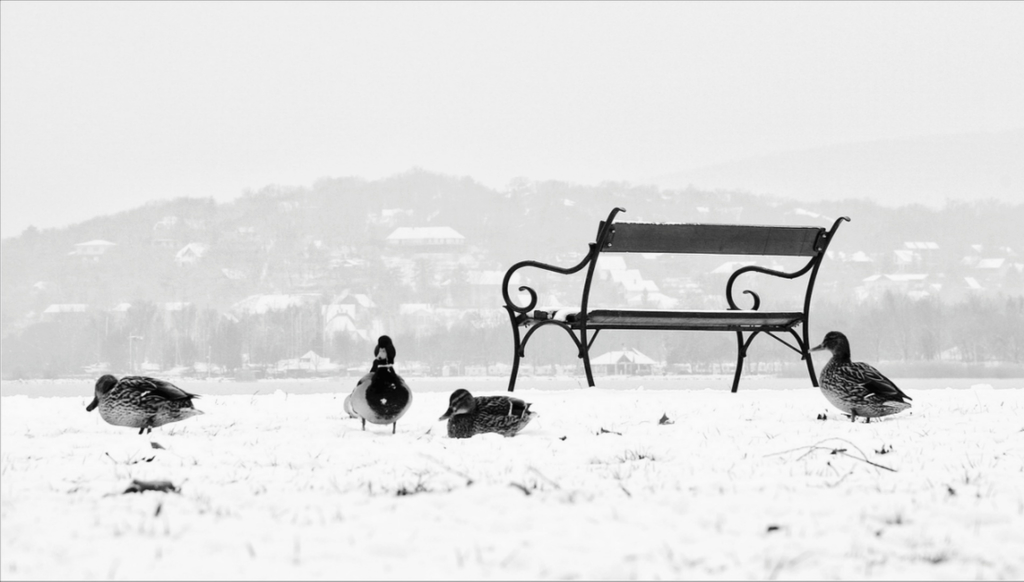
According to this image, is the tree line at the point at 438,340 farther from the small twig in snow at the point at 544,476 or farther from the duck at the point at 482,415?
the small twig in snow at the point at 544,476

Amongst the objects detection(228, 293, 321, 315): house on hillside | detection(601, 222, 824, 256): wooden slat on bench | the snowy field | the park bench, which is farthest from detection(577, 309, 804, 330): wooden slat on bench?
detection(228, 293, 321, 315): house on hillside

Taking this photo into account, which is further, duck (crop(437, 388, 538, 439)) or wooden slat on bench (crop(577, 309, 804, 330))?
wooden slat on bench (crop(577, 309, 804, 330))

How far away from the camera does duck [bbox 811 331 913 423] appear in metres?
5.41

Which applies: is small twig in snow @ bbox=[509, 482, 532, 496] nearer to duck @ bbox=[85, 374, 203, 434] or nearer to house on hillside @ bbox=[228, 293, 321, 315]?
duck @ bbox=[85, 374, 203, 434]

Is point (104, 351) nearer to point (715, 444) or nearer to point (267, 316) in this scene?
point (267, 316)

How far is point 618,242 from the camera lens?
8.04 metres

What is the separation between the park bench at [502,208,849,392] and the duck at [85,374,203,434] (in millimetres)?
2641

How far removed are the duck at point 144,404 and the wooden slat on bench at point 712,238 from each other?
3675 mm

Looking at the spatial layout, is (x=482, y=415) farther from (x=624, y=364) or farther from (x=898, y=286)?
(x=898, y=286)

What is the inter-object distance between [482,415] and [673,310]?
2.89 metres

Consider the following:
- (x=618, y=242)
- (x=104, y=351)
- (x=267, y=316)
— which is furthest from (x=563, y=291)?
(x=618, y=242)

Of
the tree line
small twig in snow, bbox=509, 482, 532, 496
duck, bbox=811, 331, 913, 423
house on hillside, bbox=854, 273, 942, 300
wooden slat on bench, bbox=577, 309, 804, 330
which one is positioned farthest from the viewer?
house on hillside, bbox=854, 273, 942, 300

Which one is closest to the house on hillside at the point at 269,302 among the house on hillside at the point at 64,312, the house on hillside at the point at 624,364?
the house on hillside at the point at 64,312

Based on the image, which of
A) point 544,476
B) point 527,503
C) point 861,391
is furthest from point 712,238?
point 527,503
